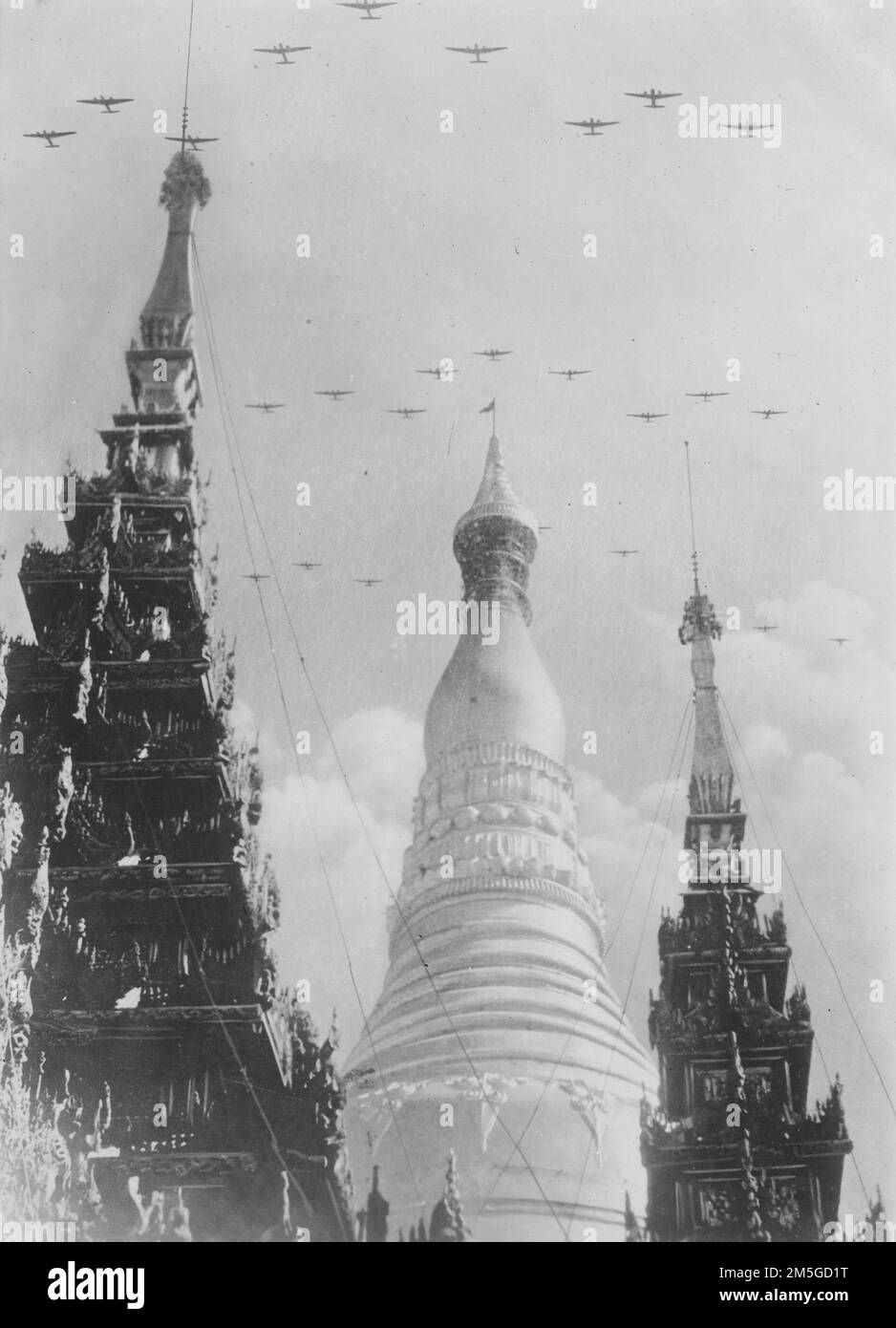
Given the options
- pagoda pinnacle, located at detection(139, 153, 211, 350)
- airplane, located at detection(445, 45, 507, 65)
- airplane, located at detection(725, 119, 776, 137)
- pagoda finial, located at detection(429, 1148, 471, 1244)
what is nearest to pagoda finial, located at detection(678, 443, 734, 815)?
airplane, located at detection(725, 119, 776, 137)

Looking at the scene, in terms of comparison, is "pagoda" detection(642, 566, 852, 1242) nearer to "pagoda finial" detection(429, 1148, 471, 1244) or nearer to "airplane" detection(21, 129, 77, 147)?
"pagoda finial" detection(429, 1148, 471, 1244)

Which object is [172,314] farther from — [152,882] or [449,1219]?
[449,1219]

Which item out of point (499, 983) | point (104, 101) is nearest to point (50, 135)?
point (104, 101)

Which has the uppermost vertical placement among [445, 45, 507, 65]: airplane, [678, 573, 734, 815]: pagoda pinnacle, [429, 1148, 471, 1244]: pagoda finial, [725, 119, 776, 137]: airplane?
[445, 45, 507, 65]: airplane

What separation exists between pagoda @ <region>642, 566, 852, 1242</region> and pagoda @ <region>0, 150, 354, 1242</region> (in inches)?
153

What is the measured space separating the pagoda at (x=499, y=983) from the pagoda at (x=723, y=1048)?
1.08m

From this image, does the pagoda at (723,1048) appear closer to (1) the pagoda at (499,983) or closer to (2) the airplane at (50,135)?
(1) the pagoda at (499,983)

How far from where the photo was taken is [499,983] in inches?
810

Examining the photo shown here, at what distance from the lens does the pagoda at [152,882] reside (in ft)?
52.3

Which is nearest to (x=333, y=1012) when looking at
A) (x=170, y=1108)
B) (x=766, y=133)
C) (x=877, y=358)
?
(x=170, y=1108)

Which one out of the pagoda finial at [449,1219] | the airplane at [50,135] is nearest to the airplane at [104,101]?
the airplane at [50,135]

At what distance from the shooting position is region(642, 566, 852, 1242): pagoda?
16.3m

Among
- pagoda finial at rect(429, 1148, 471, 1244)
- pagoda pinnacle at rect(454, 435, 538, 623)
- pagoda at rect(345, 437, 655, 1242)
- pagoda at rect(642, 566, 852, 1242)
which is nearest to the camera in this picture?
pagoda finial at rect(429, 1148, 471, 1244)

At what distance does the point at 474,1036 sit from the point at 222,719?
545 cm
